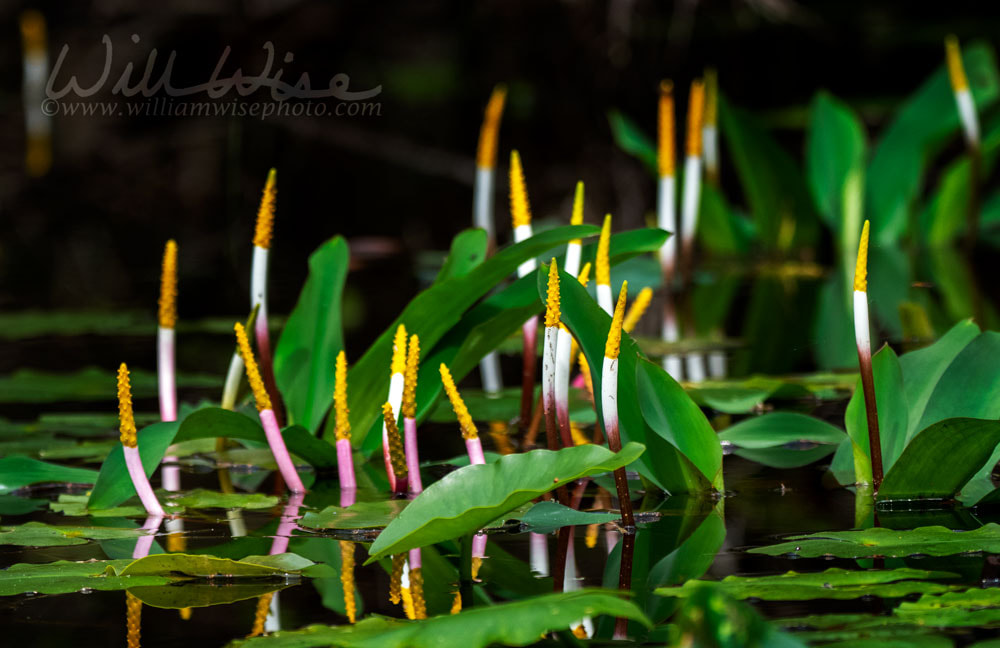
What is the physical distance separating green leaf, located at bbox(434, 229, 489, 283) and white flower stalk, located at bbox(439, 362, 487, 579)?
47 cm

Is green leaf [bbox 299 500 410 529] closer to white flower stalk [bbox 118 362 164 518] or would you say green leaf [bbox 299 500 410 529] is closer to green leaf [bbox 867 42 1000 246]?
white flower stalk [bbox 118 362 164 518]

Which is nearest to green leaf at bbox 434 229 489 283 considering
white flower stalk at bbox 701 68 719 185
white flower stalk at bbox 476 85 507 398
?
white flower stalk at bbox 476 85 507 398

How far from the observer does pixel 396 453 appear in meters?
1.36

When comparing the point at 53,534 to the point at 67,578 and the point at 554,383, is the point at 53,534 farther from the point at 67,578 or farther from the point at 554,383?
the point at 554,383

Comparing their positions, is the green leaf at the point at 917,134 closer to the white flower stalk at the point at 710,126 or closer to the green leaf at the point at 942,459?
the white flower stalk at the point at 710,126

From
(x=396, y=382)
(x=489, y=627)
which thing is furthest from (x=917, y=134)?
(x=489, y=627)

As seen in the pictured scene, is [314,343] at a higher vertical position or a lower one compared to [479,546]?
higher

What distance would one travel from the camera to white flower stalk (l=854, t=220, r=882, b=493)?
3.90ft

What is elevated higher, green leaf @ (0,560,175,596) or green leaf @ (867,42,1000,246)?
green leaf @ (867,42,1000,246)

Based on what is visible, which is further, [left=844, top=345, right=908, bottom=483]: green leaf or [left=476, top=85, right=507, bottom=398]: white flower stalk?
[left=476, top=85, right=507, bottom=398]: white flower stalk

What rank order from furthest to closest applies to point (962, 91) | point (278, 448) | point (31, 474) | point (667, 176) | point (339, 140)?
point (339, 140), point (962, 91), point (667, 176), point (31, 474), point (278, 448)

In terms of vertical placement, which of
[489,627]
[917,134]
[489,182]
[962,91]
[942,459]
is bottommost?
[489,627]

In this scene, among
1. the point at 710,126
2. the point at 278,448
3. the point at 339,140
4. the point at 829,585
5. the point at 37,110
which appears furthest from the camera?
the point at 339,140

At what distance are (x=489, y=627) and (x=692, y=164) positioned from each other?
7.36 feet
